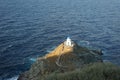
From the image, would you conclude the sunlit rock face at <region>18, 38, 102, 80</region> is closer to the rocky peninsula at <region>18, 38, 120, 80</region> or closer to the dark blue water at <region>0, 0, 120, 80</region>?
the rocky peninsula at <region>18, 38, 120, 80</region>

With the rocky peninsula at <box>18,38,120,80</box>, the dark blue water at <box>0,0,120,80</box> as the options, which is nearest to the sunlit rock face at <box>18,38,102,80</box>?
the rocky peninsula at <box>18,38,120,80</box>

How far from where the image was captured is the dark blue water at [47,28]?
2680 inches

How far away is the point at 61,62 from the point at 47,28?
127 feet

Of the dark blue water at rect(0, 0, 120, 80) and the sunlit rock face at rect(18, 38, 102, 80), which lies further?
the dark blue water at rect(0, 0, 120, 80)

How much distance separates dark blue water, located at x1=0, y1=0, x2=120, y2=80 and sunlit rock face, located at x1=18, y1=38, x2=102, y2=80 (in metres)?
5.72

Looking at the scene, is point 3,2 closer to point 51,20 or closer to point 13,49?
point 51,20

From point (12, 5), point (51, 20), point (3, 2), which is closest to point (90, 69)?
point (51, 20)

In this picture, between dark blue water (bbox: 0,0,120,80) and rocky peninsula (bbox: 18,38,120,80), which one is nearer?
rocky peninsula (bbox: 18,38,120,80)

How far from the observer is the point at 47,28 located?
92.6 meters

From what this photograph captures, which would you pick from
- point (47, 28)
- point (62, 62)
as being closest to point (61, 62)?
point (62, 62)

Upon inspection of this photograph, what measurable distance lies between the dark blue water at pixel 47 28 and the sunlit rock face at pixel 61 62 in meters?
5.72

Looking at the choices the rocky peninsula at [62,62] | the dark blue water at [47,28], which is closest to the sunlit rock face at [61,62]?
the rocky peninsula at [62,62]

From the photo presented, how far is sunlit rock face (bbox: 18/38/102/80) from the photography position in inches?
2084

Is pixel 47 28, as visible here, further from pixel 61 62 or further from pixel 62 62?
pixel 62 62
